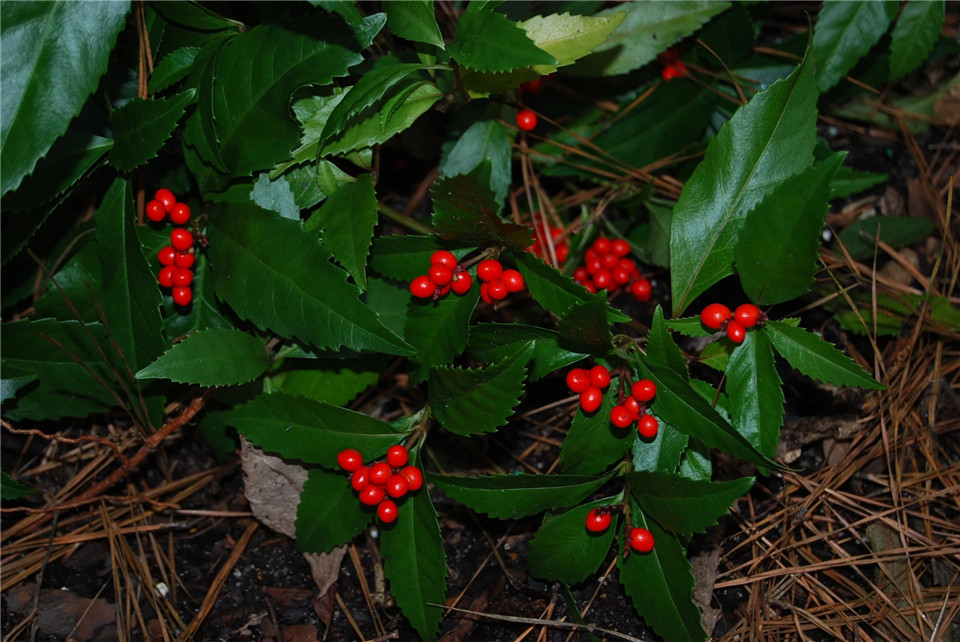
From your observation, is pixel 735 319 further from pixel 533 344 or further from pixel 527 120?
pixel 527 120

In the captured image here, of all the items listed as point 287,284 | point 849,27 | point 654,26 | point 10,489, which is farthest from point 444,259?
point 849,27

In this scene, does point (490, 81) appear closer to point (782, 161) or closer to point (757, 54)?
point (782, 161)

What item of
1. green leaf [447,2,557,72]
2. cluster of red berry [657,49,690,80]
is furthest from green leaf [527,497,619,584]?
cluster of red berry [657,49,690,80]

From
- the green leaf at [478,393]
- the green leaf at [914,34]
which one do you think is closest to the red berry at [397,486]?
the green leaf at [478,393]

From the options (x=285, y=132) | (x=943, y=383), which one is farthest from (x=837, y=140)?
(x=285, y=132)

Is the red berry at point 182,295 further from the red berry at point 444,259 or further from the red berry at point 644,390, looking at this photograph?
the red berry at point 644,390

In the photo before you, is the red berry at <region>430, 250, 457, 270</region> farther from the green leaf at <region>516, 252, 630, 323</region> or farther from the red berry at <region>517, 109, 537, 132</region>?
the red berry at <region>517, 109, 537, 132</region>

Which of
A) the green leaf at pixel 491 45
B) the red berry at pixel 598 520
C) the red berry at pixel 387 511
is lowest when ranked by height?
the red berry at pixel 598 520
